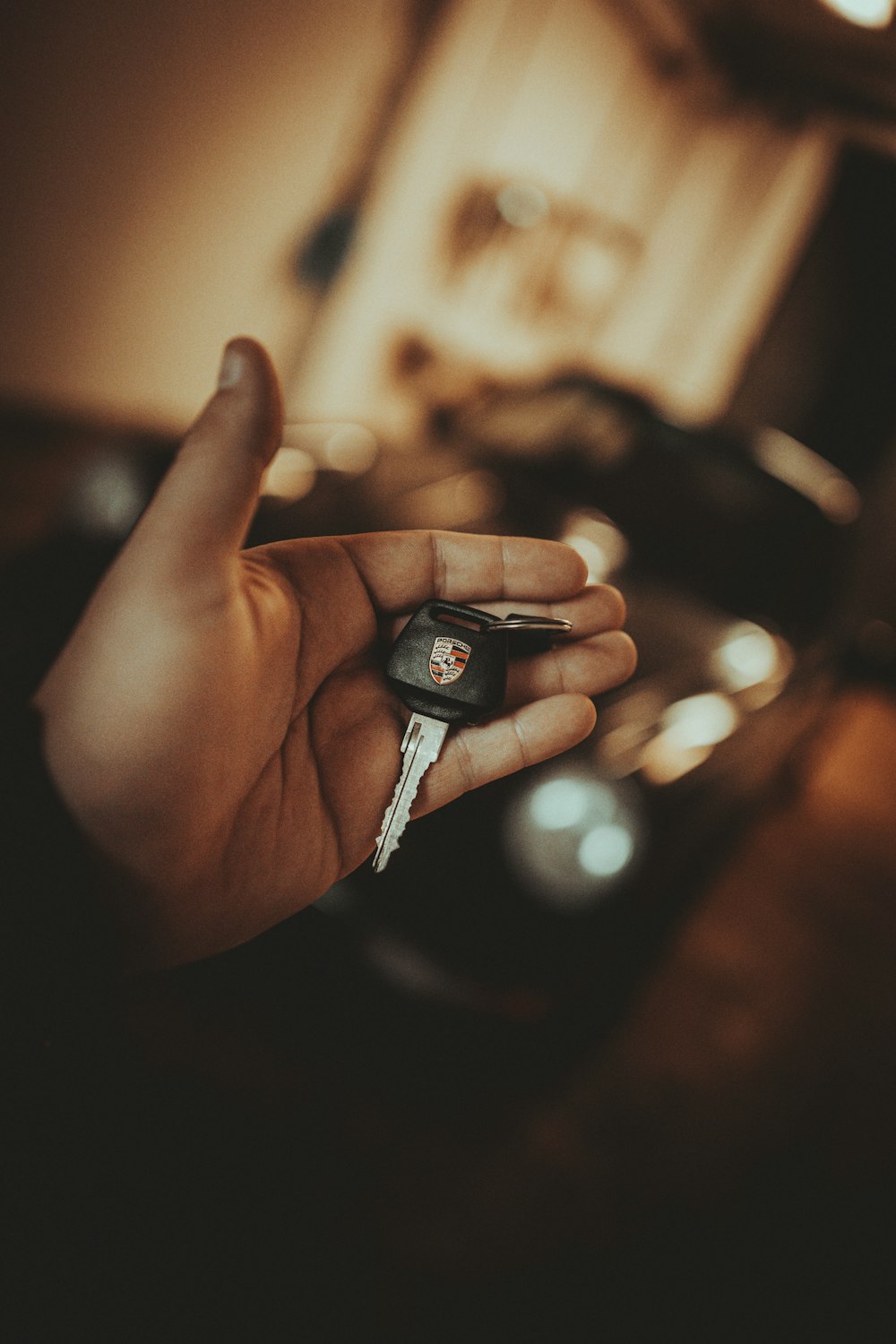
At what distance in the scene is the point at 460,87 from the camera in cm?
543

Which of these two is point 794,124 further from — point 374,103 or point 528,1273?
point 528,1273

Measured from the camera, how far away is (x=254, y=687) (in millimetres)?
870

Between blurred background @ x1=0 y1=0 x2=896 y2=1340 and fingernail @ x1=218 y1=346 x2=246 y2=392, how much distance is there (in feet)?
1.26

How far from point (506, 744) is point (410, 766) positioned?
0.35 ft

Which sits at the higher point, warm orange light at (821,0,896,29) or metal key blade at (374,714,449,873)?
warm orange light at (821,0,896,29)

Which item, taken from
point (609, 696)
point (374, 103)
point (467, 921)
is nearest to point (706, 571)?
point (609, 696)

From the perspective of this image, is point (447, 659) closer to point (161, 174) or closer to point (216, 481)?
point (216, 481)

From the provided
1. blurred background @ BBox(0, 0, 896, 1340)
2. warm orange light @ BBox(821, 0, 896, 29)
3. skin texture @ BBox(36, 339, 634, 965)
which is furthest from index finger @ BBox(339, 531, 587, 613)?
warm orange light @ BBox(821, 0, 896, 29)

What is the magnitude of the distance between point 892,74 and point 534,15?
2.81 m

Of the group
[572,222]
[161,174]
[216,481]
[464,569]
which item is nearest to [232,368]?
[216,481]

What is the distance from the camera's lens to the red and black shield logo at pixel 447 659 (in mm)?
800

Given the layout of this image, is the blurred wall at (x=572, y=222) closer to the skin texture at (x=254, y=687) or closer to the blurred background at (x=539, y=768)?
the blurred background at (x=539, y=768)

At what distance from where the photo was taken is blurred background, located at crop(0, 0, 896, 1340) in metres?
1.56

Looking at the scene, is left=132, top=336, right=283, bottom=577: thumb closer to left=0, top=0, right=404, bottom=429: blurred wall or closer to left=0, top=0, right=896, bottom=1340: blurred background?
left=0, top=0, right=896, bottom=1340: blurred background
